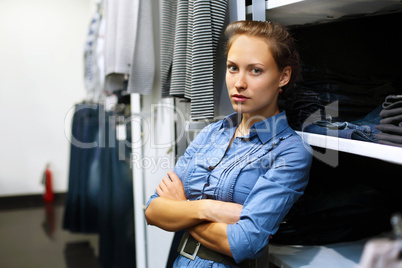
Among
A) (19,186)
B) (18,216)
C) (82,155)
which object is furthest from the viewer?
(19,186)

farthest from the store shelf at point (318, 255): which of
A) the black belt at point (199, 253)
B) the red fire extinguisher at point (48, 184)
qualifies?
the red fire extinguisher at point (48, 184)

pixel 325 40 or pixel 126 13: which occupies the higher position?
pixel 126 13

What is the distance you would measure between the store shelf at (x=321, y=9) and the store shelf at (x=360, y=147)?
36 cm

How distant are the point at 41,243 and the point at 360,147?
9.17 ft

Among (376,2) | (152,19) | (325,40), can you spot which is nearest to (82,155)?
(152,19)

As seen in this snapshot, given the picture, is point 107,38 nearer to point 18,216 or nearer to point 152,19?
point 152,19

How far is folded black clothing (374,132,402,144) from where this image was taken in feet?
2.22

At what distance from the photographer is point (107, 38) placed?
1680 mm

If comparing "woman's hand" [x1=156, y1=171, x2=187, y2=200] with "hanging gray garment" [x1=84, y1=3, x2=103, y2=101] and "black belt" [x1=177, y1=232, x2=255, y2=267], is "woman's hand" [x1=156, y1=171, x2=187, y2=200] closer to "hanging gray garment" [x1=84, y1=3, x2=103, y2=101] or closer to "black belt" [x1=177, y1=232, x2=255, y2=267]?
"black belt" [x1=177, y1=232, x2=255, y2=267]

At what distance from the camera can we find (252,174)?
32.9 inches

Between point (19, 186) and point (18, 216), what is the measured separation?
523mm

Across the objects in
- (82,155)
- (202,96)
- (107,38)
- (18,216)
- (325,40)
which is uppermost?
(107,38)

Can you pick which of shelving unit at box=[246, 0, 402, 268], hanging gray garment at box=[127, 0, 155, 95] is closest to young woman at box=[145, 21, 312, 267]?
shelving unit at box=[246, 0, 402, 268]

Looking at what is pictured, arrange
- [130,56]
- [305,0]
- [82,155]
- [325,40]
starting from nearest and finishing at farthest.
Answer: [305,0] < [325,40] < [130,56] < [82,155]
